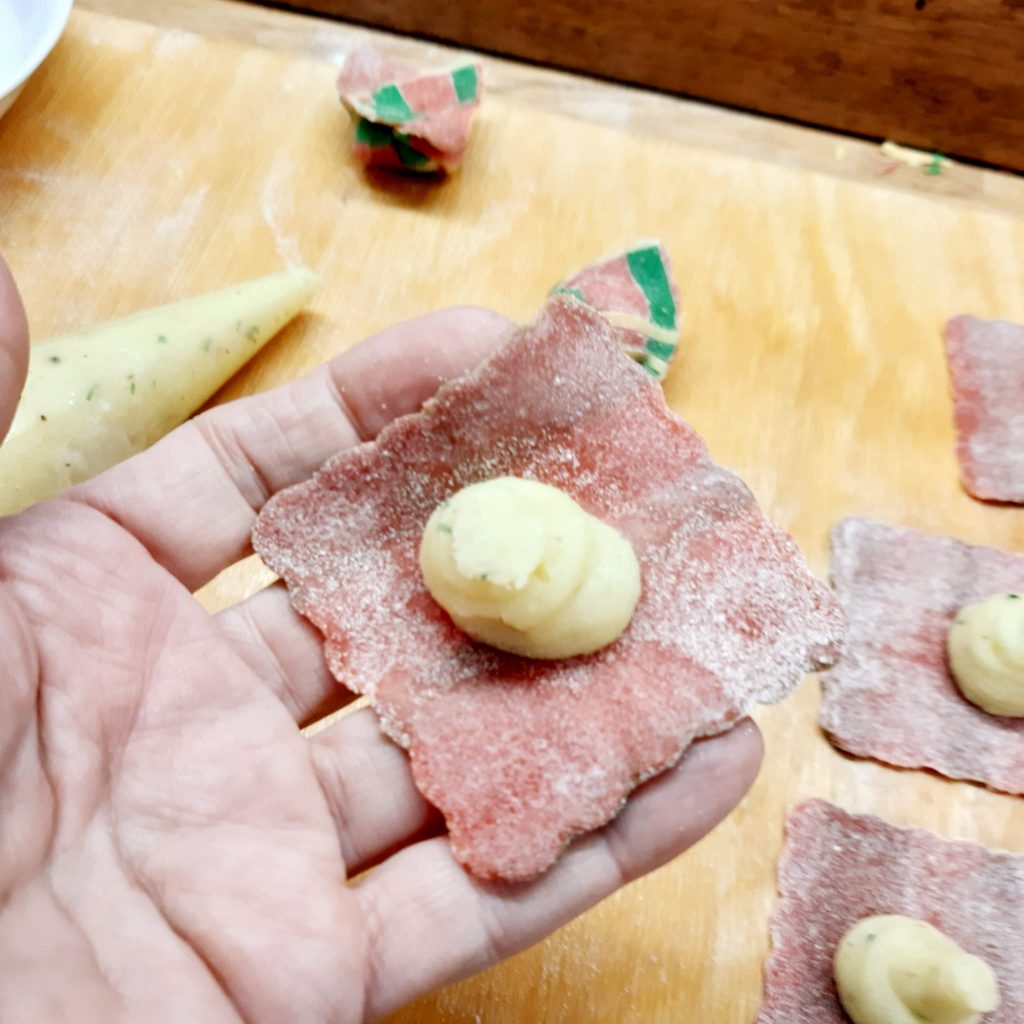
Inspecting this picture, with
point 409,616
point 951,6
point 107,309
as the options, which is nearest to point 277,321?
point 107,309

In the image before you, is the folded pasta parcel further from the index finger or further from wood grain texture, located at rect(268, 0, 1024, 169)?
wood grain texture, located at rect(268, 0, 1024, 169)

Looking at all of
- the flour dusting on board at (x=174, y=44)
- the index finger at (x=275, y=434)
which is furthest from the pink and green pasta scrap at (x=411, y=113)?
the index finger at (x=275, y=434)

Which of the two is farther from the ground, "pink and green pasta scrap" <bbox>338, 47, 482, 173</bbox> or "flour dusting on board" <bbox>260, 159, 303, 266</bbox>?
"pink and green pasta scrap" <bbox>338, 47, 482, 173</bbox>

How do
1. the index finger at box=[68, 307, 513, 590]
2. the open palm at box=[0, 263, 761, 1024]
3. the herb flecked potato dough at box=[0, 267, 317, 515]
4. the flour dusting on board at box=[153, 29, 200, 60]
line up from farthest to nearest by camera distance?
the flour dusting on board at box=[153, 29, 200, 60]
the herb flecked potato dough at box=[0, 267, 317, 515]
the index finger at box=[68, 307, 513, 590]
the open palm at box=[0, 263, 761, 1024]

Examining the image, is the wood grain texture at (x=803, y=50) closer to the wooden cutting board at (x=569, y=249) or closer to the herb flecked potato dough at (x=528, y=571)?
the wooden cutting board at (x=569, y=249)

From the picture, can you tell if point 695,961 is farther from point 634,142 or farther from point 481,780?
point 634,142

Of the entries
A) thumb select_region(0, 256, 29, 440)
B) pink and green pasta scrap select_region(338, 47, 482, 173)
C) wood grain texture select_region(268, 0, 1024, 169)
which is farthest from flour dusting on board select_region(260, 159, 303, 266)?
thumb select_region(0, 256, 29, 440)
